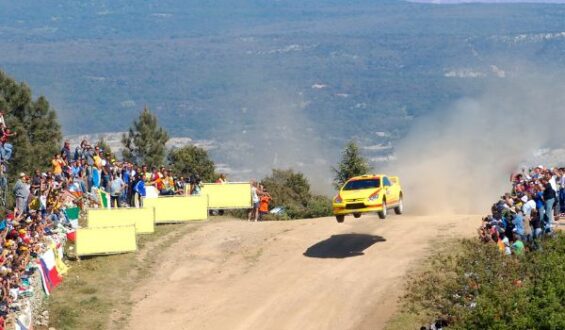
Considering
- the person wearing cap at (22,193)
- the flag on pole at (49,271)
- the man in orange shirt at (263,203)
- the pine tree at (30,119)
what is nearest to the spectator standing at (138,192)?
the man in orange shirt at (263,203)

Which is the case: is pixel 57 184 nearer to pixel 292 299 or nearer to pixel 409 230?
pixel 292 299

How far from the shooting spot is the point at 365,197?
117ft

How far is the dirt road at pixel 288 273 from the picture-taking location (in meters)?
30.9

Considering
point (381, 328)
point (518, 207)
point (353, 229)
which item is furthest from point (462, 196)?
point (381, 328)

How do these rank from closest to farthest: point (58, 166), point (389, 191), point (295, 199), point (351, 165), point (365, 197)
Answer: point (365, 197) < point (389, 191) < point (58, 166) < point (295, 199) < point (351, 165)

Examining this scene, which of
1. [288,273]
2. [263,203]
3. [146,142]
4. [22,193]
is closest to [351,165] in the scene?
[263,203]

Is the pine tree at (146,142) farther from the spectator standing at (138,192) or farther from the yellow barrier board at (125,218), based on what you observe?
the yellow barrier board at (125,218)

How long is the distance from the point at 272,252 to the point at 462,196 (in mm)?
36145

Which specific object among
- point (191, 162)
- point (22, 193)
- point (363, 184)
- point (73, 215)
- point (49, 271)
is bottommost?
point (49, 271)

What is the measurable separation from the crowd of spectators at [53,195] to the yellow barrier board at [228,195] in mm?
836

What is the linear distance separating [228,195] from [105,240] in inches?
380

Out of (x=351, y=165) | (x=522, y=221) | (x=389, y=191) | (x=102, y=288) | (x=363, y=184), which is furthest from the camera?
(x=351, y=165)

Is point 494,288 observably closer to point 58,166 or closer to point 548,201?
point 548,201

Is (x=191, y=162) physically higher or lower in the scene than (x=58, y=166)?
higher
